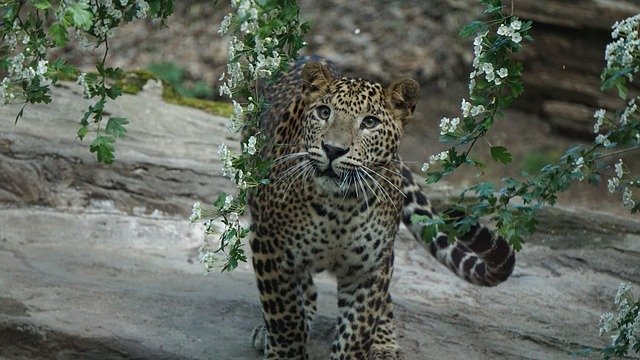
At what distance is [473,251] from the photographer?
25.4 ft

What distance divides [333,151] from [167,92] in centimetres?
630

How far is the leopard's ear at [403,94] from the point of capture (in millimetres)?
6699

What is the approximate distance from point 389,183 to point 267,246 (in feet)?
2.76

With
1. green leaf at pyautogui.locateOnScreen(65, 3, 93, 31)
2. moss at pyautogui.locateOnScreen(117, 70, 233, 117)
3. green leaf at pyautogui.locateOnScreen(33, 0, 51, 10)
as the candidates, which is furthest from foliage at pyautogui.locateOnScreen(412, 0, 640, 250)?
moss at pyautogui.locateOnScreen(117, 70, 233, 117)

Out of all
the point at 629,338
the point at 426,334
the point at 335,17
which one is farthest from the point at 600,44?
the point at 629,338

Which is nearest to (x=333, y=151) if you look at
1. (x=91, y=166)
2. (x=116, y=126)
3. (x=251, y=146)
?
(x=251, y=146)

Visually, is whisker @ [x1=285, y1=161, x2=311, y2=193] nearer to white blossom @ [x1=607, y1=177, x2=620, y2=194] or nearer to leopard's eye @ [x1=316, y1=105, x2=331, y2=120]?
leopard's eye @ [x1=316, y1=105, x2=331, y2=120]

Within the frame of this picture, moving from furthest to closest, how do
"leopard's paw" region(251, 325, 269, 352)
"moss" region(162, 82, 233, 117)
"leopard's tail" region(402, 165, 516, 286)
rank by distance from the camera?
"moss" region(162, 82, 233, 117) → "leopard's tail" region(402, 165, 516, 286) → "leopard's paw" region(251, 325, 269, 352)

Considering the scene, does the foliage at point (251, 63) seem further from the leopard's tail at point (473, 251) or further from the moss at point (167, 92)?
the moss at point (167, 92)

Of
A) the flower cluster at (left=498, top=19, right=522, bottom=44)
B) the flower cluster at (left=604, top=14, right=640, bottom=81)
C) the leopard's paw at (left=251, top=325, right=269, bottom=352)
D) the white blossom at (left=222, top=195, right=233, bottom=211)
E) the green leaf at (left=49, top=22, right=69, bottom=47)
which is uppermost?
the flower cluster at (left=604, top=14, right=640, bottom=81)

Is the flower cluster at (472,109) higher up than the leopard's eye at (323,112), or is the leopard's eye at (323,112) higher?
the flower cluster at (472,109)

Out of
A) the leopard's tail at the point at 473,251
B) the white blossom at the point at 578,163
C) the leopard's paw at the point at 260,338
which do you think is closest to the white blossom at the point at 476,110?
the white blossom at the point at 578,163

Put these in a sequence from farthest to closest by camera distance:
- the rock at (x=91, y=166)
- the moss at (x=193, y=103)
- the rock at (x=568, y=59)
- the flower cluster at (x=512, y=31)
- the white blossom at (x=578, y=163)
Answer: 1. the rock at (x=568, y=59)
2. the moss at (x=193, y=103)
3. the rock at (x=91, y=166)
4. the white blossom at (x=578, y=163)
5. the flower cluster at (x=512, y=31)

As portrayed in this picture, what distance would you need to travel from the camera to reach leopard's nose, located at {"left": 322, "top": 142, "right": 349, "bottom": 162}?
6.31m
